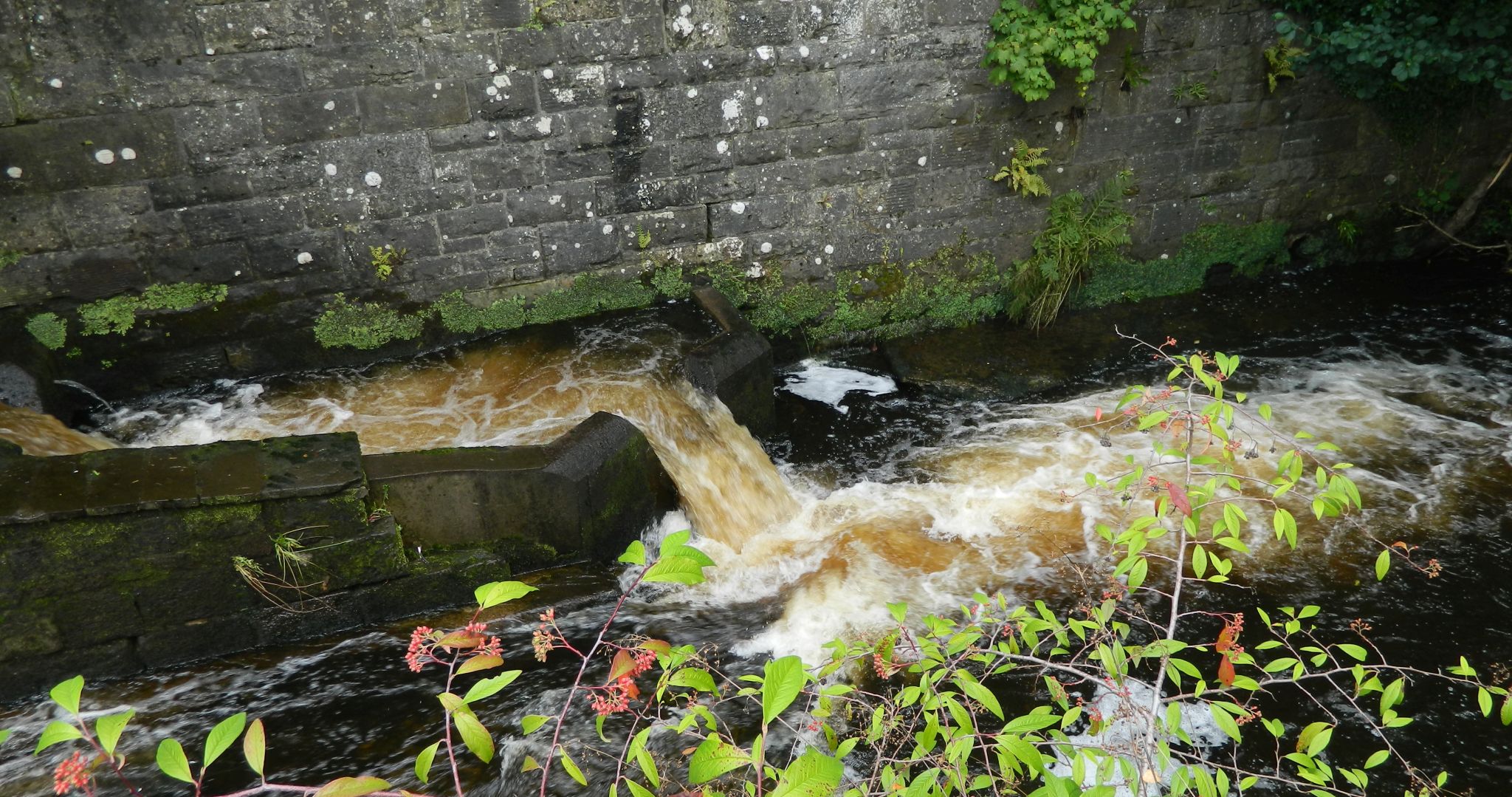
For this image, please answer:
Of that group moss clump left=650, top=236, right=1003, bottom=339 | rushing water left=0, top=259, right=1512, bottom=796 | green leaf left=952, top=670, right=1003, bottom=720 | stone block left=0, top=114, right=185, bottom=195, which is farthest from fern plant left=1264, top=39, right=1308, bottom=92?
stone block left=0, top=114, right=185, bottom=195

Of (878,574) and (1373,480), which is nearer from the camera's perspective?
(878,574)

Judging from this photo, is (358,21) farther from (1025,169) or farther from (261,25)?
(1025,169)

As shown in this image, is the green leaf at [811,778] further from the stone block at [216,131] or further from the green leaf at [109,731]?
the stone block at [216,131]

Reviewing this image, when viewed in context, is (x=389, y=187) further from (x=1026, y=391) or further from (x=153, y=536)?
(x=1026, y=391)

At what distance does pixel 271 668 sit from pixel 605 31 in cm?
362

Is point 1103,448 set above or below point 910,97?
below

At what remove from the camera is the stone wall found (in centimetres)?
473

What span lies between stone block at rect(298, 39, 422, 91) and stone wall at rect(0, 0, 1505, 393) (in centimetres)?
1

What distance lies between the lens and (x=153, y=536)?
3.57 meters

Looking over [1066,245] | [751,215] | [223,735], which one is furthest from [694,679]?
[1066,245]

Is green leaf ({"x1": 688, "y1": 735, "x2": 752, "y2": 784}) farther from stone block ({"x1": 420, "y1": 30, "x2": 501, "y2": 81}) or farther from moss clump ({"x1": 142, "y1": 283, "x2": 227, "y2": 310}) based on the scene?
moss clump ({"x1": 142, "y1": 283, "x2": 227, "y2": 310})

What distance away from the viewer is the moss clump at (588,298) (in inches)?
229

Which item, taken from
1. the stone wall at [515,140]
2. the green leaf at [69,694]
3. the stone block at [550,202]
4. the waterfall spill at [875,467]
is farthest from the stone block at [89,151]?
the green leaf at [69,694]

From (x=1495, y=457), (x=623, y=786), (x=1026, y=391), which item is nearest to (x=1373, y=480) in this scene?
(x=1495, y=457)
